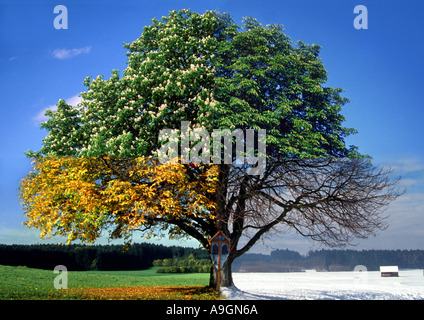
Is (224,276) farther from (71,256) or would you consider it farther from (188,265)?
(71,256)

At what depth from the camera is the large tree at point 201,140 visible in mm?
16203

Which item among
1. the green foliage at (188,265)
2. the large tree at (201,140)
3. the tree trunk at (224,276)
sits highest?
the large tree at (201,140)

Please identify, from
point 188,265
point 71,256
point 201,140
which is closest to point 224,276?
point 201,140

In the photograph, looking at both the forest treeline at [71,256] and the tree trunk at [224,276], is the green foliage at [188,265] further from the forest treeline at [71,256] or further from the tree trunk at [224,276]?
the tree trunk at [224,276]

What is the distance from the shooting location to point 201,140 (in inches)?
616

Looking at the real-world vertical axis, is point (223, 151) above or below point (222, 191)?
above

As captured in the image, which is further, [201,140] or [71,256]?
[71,256]

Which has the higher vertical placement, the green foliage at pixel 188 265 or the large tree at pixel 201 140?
the large tree at pixel 201 140

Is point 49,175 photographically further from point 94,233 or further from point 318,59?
point 318,59

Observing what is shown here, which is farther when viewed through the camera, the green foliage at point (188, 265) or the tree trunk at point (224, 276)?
the green foliage at point (188, 265)

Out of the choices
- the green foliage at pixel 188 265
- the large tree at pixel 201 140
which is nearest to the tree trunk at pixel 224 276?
the large tree at pixel 201 140

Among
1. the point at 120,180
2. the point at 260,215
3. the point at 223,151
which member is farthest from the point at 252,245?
the point at 120,180
